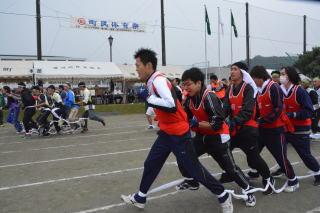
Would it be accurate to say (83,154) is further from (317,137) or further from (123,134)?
(317,137)

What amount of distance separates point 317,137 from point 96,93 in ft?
80.0

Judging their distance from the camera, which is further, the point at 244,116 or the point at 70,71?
the point at 70,71

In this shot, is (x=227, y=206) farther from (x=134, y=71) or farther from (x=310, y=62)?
(x=310, y=62)

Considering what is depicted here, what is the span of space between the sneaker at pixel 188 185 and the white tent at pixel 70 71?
22250 millimetres

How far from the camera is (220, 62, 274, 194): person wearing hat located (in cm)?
529

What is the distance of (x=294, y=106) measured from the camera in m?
6.07

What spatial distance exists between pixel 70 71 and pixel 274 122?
931 inches

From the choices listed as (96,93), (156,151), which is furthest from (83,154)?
(96,93)

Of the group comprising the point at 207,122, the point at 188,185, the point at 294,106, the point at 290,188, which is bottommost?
the point at 290,188

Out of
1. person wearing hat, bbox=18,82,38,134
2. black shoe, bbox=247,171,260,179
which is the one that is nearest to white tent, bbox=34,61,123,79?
person wearing hat, bbox=18,82,38,134

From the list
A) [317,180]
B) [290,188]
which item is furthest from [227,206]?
[317,180]

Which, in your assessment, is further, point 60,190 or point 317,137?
point 317,137

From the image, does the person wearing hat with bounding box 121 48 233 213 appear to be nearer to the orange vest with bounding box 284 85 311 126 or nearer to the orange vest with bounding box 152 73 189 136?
the orange vest with bounding box 152 73 189 136

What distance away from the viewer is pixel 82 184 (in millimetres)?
6375
